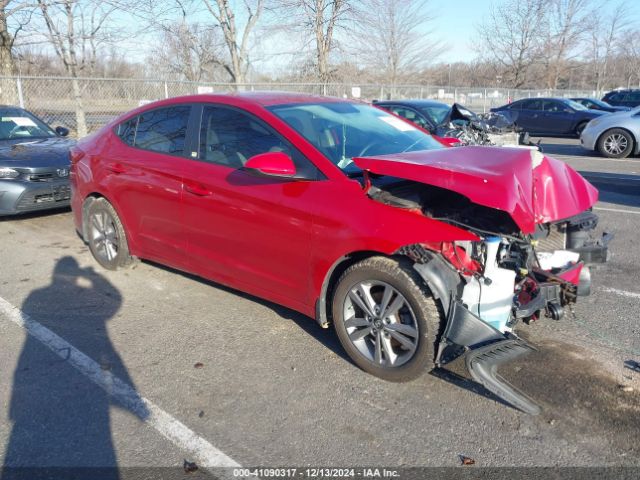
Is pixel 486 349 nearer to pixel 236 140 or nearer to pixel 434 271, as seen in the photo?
pixel 434 271

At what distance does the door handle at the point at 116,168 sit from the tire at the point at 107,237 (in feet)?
1.21

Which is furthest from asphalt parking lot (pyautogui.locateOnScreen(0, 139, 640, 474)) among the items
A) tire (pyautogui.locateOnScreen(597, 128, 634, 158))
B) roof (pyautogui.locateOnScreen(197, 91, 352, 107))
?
tire (pyautogui.locateOnScreen(597, 128, 634, 158))

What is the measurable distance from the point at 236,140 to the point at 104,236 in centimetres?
212

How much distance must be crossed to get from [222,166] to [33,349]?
185 centimetres

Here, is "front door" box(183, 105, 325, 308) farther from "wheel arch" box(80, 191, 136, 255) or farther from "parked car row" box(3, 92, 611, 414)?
"wheel arch" box(80, 191, 136, 255)

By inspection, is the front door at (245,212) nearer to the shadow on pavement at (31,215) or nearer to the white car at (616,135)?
the shadow on pavement at (31,215)

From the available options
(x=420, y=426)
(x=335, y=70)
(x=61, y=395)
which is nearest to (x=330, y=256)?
(x=420, y=426)

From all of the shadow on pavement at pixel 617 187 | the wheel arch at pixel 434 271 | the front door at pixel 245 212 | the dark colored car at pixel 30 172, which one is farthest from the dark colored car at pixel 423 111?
the wheel arch at pixel 434 271

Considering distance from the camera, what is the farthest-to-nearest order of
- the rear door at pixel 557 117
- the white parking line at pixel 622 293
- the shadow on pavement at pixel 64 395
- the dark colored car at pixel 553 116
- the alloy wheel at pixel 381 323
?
the rear door at pixel 557 117 < the dark colored car at pixel 553 116 < the white parking line at pixel 622 293 < the alloy wheel at pixel 381 323 < the shadow on pavement at pixel 64 395

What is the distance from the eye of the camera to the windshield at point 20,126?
312 inches

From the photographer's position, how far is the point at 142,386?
128 inches

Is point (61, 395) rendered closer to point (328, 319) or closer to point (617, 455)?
point (328, 319)

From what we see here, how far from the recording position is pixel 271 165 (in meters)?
3.36

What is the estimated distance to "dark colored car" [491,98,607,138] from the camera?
1873 cm
